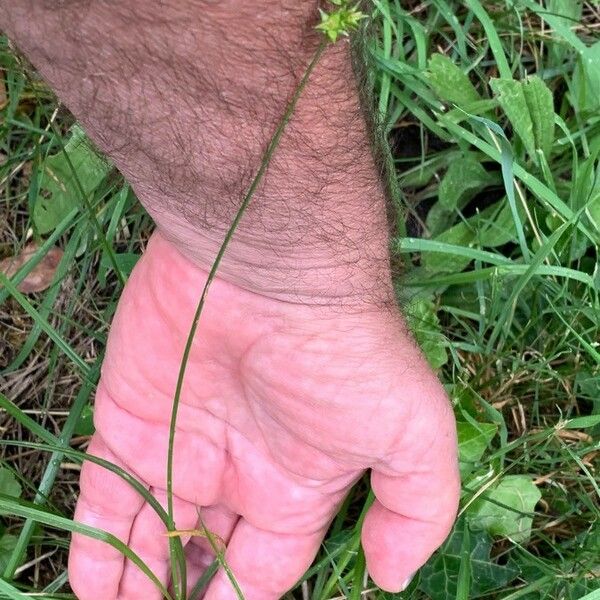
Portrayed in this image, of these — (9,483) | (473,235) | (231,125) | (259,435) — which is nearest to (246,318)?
(259,435)

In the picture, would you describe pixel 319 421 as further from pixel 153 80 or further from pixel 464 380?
pixel 153 80

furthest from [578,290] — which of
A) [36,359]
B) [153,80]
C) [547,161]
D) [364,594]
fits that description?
[36,359]

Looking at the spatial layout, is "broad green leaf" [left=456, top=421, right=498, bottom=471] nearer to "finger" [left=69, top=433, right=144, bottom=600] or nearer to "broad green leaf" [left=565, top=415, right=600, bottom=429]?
"broad green leaf" [left=565, top=415, right=600, bottom=429]

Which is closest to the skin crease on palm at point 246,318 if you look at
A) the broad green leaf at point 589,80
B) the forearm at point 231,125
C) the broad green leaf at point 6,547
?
the forearm at point 231,125

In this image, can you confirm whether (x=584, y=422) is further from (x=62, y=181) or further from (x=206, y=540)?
(x=62, y=181)

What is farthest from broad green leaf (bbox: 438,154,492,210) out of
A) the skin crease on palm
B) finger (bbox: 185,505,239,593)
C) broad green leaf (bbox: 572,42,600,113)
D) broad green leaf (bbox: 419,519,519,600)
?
finger (bbox: 185,505,239,593)

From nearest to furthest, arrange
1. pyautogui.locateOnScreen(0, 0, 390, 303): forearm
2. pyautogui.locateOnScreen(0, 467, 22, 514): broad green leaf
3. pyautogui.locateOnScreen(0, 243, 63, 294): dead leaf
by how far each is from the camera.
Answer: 1. pyautogui.locateOnScreen(0, 0, 390, 303): forearm
2. pyautogui.locateOnScreen(0, 467, 22, 514): broad green leaf
3. pyautogui.locateOnScreen(0, 243, 63, 294): dead leaf
